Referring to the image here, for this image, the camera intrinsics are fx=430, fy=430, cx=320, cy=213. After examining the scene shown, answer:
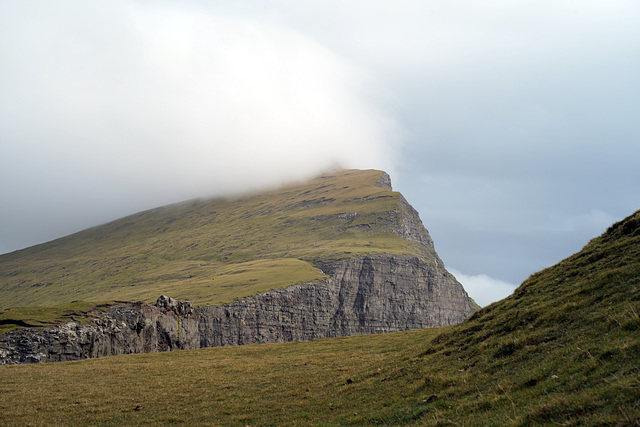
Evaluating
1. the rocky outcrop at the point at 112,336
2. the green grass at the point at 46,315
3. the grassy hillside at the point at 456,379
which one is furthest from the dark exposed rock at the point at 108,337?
the grassy hillside at the point at 456,379

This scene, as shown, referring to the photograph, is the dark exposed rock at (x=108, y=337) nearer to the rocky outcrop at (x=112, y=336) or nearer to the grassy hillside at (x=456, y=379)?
the rocky outcrop at (x=112, y=336)

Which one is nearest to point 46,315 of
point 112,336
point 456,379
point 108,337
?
point 108,337

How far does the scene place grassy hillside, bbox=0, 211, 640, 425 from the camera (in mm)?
15242

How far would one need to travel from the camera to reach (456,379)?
73.3ft

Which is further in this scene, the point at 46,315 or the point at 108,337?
the point at 108,337

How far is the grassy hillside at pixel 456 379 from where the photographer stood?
15.2m

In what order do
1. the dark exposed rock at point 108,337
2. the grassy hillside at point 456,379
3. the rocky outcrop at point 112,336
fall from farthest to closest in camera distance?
the rocky outcrop at point 112,336 → the dark exposed rock at point 108,337 → the grassy hillside at point 456,379

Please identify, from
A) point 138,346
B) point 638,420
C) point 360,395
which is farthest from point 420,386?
point 138,346

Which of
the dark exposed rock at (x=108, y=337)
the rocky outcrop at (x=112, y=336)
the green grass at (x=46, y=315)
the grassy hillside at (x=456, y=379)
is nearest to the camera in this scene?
the grassy hillside at (x=456, y=379)

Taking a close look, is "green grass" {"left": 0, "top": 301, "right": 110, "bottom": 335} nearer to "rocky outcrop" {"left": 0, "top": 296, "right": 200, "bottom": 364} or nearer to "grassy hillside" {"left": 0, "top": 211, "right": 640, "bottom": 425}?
"rocky outcrop" {"left": 0, "top": 296, "right": 200, "bottom": 364}

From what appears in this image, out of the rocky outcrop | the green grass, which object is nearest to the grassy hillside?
the rocky outcrop

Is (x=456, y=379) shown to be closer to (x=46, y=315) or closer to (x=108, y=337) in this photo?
(x=108, y=337)

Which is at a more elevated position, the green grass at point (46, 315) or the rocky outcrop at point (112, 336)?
the green grass at point (46, 315)

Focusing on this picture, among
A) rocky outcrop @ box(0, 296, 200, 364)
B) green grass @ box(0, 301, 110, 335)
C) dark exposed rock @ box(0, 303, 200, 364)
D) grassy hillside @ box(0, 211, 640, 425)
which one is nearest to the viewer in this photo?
grassy hillside @ box(0, 211, 640, 425)
